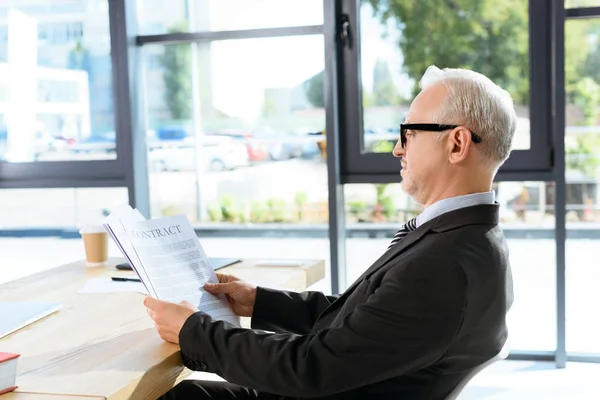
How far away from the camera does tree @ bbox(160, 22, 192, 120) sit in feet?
12.8

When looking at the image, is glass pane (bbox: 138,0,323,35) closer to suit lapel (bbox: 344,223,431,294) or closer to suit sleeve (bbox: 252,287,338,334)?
suit sleeve (bbox: 252,287,338,334)

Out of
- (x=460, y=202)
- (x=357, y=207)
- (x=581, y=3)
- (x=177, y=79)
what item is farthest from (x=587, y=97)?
(x=460, y=202)

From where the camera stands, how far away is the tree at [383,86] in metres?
3.67

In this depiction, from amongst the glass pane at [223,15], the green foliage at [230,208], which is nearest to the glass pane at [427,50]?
the glass pane at [223,15]

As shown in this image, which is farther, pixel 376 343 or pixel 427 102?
pixel 427 102

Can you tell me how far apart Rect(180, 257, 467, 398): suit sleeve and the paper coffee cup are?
118 centimetres

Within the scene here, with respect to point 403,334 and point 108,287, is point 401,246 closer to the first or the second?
point 403,334

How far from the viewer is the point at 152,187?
13.2 ft

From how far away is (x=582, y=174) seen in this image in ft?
11.7

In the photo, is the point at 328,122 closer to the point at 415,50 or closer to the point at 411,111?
the point at 415,50

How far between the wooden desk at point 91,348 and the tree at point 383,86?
5.70 feet

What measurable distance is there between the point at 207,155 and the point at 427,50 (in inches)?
47.7

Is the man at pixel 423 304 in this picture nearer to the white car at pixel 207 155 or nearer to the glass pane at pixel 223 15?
the glass pane at pixel 223 15

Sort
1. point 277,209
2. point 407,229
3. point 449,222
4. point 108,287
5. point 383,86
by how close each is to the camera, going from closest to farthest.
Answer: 1. point 449,222
2. point 407,229
3. point 108,287
4. point 383,86
5. point 277,209
